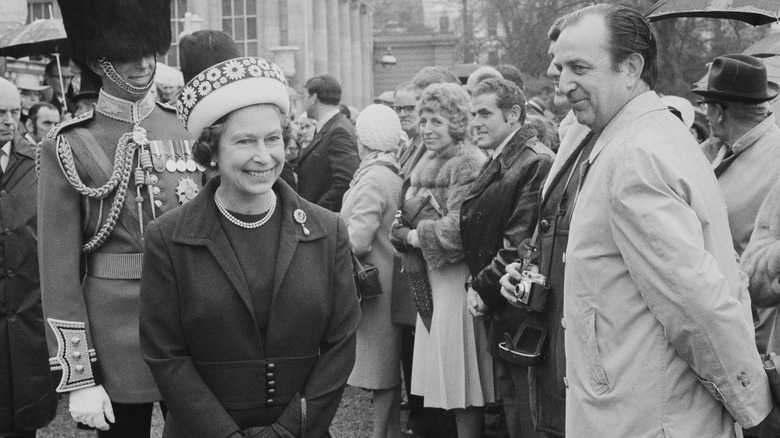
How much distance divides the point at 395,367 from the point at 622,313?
3.81 meters

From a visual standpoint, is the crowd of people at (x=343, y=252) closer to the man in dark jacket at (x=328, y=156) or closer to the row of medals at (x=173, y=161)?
the row of medals at (x=173, y=161)

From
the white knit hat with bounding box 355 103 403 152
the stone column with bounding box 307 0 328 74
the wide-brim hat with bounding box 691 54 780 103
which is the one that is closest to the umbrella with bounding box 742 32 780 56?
the wide-brim hat with bounding box 691 54 780 103

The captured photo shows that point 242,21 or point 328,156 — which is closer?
point 328,156

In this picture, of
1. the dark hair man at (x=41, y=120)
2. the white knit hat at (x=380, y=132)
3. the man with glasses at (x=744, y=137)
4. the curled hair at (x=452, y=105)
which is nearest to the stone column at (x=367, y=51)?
the dark hair man at (x=41, y=120)

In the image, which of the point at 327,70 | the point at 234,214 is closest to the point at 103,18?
the point at 234,214

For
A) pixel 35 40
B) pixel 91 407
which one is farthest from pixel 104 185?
pixel 35 40

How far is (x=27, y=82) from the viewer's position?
15.8 metres

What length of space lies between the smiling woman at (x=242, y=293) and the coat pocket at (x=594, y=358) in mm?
803

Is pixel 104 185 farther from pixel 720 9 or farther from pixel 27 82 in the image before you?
pixel 27 82

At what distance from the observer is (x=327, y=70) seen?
49.1 meters

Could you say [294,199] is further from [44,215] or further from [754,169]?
[754,169]

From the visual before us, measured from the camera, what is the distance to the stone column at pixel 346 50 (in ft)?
177

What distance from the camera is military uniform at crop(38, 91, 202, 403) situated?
4051 mm

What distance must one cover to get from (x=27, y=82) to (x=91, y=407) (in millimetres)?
12816
